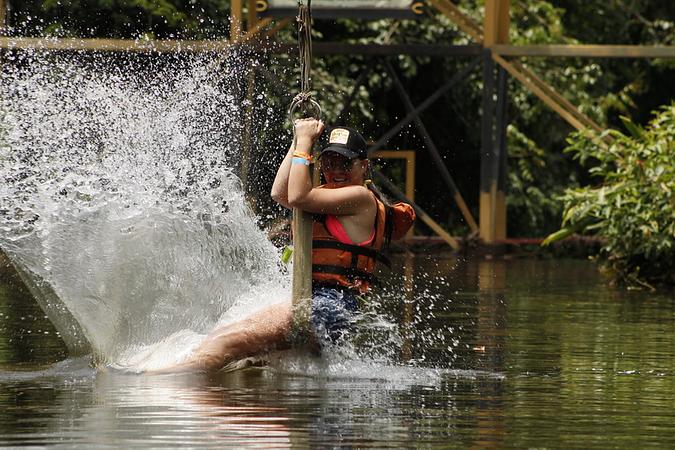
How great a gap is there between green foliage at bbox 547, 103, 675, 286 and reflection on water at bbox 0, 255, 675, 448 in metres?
3.67

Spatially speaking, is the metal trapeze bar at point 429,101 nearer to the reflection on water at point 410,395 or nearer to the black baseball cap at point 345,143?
the reflection on water at point 410,395

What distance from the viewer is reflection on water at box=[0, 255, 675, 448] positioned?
6.92m

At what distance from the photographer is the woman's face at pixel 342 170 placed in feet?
29.8

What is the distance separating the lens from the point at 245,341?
29.6ft

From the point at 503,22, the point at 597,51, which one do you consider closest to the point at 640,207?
the point at 597,51

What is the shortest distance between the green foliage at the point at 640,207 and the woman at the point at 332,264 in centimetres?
747

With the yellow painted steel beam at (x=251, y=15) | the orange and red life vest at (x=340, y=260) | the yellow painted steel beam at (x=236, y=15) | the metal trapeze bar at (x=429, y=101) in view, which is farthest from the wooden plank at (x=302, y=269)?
the metal trapeze bar at (x=429, y=101)

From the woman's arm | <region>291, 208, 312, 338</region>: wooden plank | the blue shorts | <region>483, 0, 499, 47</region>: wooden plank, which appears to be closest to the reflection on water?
the blue shorts

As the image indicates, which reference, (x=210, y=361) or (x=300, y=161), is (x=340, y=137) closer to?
(x=300, y=161)

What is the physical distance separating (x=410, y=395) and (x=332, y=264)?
1.11m

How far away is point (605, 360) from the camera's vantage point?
991 centimetres

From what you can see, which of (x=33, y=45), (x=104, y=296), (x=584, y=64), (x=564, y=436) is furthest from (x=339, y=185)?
(x=584, y=64)

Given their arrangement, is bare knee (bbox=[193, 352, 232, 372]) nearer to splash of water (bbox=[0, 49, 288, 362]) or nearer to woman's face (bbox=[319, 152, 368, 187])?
splash of water (bbox=[0, 49, 288, 362])

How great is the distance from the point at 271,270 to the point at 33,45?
370 inches
